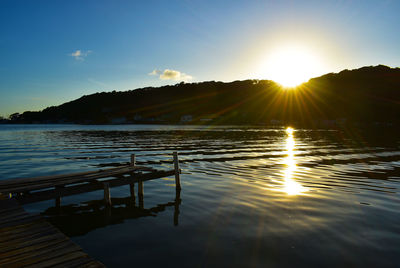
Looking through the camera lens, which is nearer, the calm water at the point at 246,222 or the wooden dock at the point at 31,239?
the wooden dock at the point at 31,239

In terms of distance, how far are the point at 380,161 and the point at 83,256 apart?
2721 cm

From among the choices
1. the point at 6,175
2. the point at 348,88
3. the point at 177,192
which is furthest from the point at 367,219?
the point at 348,88

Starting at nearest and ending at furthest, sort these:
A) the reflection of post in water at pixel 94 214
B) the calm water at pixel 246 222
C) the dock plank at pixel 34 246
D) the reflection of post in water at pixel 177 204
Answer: the dock plank at pixel 34 246 → the calm water at pixel 246 222 → the reflection of post in water at pixel 94 214 → the reflection of post in water at pixel 177 204

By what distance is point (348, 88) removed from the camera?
177 m

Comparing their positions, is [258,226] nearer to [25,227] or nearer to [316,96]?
[25,227]

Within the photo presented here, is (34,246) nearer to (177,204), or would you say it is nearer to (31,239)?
(31,239)

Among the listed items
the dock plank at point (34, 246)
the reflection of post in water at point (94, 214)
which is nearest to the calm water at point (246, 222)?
the reflection of post in water at point (94, 214)

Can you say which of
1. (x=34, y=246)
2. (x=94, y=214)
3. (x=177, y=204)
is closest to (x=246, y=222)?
(x=177, y=204)

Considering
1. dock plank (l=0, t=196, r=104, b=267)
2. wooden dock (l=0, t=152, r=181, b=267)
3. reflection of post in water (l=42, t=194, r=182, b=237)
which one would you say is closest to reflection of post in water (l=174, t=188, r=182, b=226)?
reflection of post in water (l=42, t=194, r=182, b=237)

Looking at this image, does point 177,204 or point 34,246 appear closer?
point 34,246

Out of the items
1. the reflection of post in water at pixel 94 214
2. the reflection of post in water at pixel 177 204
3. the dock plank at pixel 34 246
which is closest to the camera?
the dock plank at pixel 34 246

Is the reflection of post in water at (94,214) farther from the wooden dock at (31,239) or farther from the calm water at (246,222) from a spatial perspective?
the wooden dock at (31,239)

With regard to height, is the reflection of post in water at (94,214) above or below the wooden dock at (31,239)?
below

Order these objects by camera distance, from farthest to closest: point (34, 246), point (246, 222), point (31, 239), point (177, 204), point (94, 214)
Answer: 1. point (177, 204)
2. point (94, 214)
3. point (246, 222)
4. point (31, 239)
5. point (34, 246)
